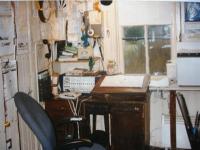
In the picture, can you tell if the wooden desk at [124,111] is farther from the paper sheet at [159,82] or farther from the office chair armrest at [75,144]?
the office chair armrest at [75,144]

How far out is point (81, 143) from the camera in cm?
234

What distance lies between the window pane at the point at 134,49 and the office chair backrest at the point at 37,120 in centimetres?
168

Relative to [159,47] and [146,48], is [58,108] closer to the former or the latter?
[146,48]

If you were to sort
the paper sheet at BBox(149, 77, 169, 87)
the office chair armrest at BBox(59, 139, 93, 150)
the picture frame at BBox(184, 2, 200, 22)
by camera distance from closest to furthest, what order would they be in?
the office chair armrest at BBox(59, 139, 93, 150) → the paper sheet at BBox(149, 77, 169, 87) → the picture frame at BBox(184, 2, 200, 22)

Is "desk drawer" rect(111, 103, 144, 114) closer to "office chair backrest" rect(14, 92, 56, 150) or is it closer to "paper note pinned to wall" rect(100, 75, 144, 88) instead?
"paper note pinned to wall" rect(100, 75, 144, 88)

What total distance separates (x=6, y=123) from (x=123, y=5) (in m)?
1.92

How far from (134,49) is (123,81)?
61cm

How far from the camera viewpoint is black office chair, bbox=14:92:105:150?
218 cm

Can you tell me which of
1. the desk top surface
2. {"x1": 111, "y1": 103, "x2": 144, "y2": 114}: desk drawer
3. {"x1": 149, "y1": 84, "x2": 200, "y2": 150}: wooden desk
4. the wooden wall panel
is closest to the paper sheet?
{"x1": 149, "y1": 84, "x2": 200, "y2": 150}: wooden desk

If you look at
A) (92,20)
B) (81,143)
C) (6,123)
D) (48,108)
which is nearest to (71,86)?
(48,108)

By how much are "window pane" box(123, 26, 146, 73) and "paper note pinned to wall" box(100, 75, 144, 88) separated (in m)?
0.38

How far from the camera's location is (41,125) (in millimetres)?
2320

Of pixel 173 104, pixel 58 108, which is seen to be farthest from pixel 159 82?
pixel 58 108

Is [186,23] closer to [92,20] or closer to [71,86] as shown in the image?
[92,20]
